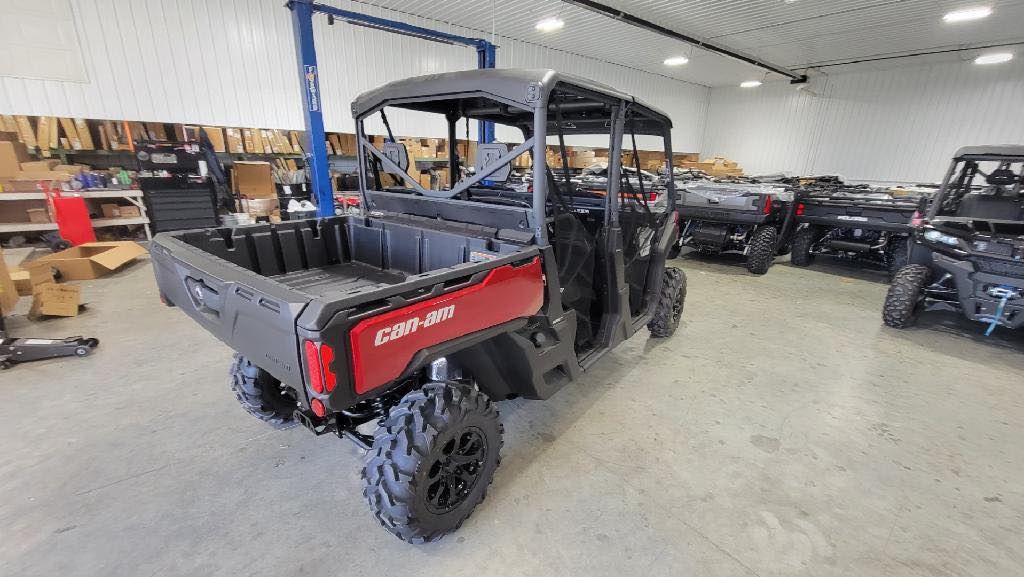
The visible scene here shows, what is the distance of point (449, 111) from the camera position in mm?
3133

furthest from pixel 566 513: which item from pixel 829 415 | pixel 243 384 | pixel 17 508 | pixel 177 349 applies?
pixel 177 349

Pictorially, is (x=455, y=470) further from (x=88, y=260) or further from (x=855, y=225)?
(x=855, y=225)

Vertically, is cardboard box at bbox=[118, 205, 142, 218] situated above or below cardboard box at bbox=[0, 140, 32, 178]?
→ below

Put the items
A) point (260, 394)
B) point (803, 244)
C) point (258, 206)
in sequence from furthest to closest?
point (258, 206) < point (803, 244) < point (260, 394)

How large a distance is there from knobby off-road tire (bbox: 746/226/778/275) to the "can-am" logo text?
6083 millimetres

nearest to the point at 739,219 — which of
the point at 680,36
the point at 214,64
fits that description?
the point at 680,36

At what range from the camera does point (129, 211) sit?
663cm

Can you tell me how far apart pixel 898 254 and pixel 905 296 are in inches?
103

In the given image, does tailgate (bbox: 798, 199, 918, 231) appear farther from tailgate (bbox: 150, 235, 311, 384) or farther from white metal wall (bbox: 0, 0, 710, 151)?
white metal wall (bbox: 0, 0, 710, 151)

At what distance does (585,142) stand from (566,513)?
11.5 m

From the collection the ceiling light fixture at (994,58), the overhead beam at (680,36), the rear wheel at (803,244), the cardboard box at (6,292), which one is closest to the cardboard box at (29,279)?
the cardboard box at (6,292)

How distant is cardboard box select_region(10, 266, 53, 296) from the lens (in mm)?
4293

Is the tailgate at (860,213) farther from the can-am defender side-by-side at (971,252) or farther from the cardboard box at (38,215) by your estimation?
the cardboard box at (38,215)

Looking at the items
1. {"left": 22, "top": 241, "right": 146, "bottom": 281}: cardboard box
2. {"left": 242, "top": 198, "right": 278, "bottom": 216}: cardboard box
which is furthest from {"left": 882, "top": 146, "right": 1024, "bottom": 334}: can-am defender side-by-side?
{"left": 242, "top": 198, "right": 278, "bottom": 216}: cardboard box
